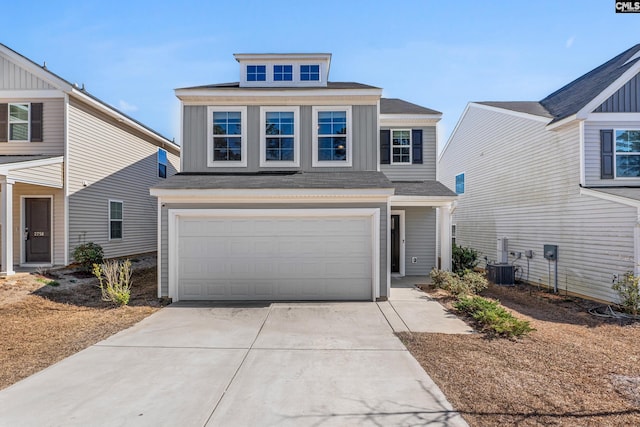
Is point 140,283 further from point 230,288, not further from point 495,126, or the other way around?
point 495,126

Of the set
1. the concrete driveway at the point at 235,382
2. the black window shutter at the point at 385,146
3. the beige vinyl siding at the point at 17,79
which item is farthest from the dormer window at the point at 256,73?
the concrete driveway at the point at 235,382

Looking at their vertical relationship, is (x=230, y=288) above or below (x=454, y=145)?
below

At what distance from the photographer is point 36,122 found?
10945mm

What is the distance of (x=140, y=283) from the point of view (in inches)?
399

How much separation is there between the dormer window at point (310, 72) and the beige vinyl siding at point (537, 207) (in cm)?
771

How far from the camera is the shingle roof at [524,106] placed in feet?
38.6

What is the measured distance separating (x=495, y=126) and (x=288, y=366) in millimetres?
13593

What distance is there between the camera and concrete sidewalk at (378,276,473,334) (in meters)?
6.13

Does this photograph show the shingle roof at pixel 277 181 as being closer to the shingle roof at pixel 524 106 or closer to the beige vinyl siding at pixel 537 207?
the beige vinyl siding at pixel 537 207

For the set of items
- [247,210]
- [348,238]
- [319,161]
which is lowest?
[348,238]

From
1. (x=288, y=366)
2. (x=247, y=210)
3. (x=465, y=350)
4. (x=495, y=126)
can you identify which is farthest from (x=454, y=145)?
(x=288, y=366)

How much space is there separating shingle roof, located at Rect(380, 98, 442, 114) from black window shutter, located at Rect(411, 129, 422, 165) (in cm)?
74

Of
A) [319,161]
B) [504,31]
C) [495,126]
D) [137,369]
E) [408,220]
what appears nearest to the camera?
[137,369]

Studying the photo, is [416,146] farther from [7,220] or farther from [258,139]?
[7,220]
